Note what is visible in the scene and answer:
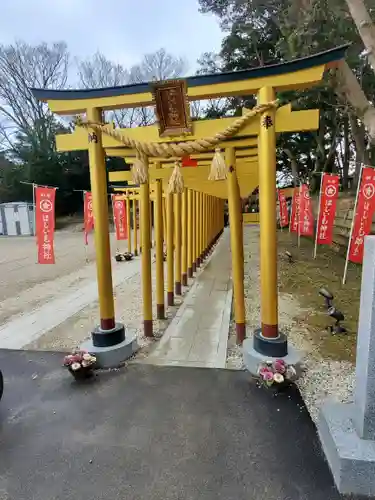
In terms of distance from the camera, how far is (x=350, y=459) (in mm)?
1866

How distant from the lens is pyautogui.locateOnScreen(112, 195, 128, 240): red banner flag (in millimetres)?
12555

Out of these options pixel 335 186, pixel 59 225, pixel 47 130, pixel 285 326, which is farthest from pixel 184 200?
pixel 47 130

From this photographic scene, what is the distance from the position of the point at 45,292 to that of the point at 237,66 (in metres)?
18.0

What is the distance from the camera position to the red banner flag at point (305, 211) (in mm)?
10812

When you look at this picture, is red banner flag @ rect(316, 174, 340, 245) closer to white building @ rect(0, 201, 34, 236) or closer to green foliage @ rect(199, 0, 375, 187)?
green foliage @ rect(199, 0, 375, 187)

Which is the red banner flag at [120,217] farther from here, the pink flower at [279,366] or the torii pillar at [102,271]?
the pink flower at [279,366]

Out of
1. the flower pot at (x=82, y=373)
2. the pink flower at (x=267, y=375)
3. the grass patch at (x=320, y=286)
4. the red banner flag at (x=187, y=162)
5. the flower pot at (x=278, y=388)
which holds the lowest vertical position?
the grass patch at (x=320, y=286)

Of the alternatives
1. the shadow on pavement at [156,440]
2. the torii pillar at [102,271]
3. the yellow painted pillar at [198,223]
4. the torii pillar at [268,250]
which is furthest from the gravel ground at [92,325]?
the yellow painted pillar at [198,223]

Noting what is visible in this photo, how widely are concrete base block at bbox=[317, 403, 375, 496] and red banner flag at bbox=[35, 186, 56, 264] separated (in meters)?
6.67

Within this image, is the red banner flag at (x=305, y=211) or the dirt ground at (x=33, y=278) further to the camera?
the red banner flag at (x=305, y=211)

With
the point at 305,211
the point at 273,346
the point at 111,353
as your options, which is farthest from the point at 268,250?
the point at 305,211

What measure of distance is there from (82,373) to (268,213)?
2532 millimetres

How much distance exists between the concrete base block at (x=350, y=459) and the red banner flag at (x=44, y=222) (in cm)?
667

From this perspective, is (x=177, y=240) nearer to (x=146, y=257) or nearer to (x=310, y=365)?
(x=146, y=257)
